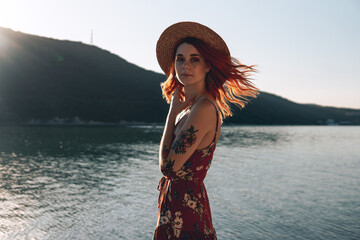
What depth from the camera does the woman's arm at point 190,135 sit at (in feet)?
6.27

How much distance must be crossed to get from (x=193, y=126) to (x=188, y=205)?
515 millimetres

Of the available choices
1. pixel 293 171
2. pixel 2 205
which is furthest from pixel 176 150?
pixel 293 171

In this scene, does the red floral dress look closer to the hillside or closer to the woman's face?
the woman's face

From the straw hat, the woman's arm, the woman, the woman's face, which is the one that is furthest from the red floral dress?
the straw hat

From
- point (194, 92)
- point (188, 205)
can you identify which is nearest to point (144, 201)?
point (188, 205)

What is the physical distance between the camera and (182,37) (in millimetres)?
2266

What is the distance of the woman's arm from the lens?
191 centimetres

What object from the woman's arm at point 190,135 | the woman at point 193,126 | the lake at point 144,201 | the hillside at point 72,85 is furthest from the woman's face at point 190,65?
the hillside at point 72,85

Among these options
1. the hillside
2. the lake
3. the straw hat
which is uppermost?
the hillside

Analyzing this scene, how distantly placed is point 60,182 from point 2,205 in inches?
198

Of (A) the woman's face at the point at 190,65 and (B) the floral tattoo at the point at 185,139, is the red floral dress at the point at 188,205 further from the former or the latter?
(A) the woman's face at the point at 190,65

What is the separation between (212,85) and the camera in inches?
86.5

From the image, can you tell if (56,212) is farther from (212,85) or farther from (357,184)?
(357,184)

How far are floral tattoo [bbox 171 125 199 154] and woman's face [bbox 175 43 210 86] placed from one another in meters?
0.38
